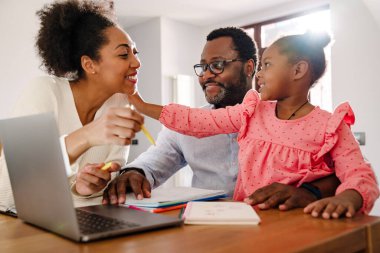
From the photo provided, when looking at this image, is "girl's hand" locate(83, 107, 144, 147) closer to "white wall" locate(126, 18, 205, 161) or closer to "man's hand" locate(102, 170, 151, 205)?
"man's hand" locate(102, 170, 151, 205)

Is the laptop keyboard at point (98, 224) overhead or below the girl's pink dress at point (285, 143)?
below

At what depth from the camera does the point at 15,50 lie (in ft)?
11.4

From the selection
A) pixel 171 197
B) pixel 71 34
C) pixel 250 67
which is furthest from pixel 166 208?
pixel 250 67

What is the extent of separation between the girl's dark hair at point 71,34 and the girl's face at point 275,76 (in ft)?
2.04

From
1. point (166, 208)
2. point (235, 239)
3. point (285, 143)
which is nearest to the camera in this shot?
point (235, 239)

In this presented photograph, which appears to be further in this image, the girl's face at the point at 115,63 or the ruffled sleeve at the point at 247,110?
the girl's face at the point at 115,63

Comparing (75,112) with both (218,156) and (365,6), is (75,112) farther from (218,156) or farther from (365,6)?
(365,6)

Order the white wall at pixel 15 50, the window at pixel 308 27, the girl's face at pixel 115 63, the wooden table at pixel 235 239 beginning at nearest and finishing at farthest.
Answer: the wooden table at pixel 235 239, the girl's face at pixel 115 63, the white wall at pixel 15 50, the window at pixel 308 27

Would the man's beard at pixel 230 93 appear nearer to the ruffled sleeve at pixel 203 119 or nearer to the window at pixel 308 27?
the ruffled sleeve at pixel 203 119

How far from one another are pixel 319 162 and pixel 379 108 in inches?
119

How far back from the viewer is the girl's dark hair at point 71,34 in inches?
59.9

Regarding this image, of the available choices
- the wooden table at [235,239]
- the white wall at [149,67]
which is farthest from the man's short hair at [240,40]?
the white wall at [149,67]

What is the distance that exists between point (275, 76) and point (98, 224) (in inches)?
32.5

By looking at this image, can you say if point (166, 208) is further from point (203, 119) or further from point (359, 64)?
point (359, 64)
